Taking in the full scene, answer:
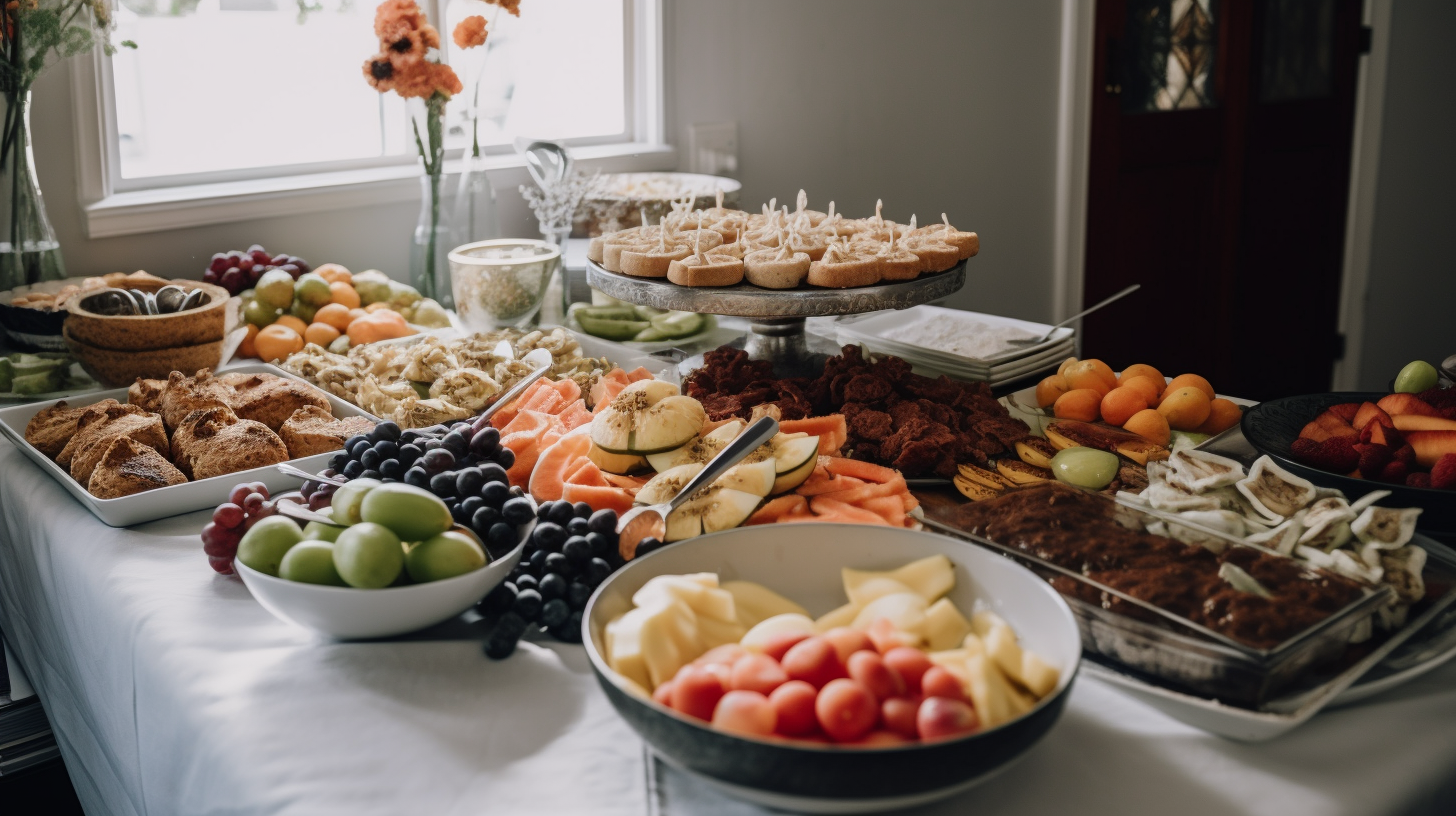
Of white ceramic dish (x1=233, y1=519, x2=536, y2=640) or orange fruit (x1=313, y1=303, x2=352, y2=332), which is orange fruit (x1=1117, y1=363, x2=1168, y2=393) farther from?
orange fruit (x1=313, y1=303, x2=352, y2=332)

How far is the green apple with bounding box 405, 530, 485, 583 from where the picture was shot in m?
0.87

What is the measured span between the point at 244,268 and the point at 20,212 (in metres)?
0.35

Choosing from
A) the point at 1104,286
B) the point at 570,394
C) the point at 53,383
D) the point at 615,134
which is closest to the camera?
the point at 570,394

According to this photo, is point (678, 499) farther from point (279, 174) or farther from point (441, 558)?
point (279, 174)

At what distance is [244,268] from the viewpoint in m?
1.93

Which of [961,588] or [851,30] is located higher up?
[851,30]

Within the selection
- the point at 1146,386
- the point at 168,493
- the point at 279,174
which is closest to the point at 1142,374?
the point at 1146,386

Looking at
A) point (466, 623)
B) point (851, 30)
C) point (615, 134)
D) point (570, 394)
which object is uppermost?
point (851, 30)

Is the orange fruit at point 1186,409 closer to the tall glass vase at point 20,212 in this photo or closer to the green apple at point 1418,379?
the green apple at point 1418,379

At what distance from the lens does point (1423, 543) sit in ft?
3.04

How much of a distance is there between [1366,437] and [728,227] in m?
0.90

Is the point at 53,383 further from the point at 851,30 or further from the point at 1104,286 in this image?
the point at 1104,286

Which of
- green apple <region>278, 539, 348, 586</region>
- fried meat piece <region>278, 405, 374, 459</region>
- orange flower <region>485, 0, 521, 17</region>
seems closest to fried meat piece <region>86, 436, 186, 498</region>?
fried meat piece <region>278, 405, 374, 459</region>

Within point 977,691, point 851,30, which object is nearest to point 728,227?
point 977,691
